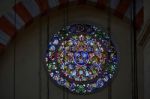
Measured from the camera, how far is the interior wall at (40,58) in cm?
1082

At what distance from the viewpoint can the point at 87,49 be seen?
1114 cm

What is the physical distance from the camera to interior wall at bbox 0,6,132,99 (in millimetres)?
10820

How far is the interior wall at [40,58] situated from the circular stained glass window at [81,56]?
0.12 m

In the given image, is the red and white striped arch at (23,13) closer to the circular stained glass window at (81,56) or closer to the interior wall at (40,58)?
the interior wall at (40,58)

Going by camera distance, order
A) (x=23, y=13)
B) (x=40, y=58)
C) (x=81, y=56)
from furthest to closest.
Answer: (x=81, y=56)
(x=40, y=58)
(x=23, y=13)

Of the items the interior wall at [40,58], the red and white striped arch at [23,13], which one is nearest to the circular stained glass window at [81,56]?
the interior wall at [40,58]

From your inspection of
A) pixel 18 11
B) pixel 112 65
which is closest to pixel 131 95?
pixel 112 65

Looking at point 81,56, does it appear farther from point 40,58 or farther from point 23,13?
point 23,13

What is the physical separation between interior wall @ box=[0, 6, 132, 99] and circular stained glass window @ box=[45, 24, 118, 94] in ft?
0.40

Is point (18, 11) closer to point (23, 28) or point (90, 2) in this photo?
point (23, 28)

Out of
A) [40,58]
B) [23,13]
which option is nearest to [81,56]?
[40,58]

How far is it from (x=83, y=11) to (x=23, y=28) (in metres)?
0.96

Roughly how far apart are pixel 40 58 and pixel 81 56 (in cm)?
65

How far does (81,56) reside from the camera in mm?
11109
